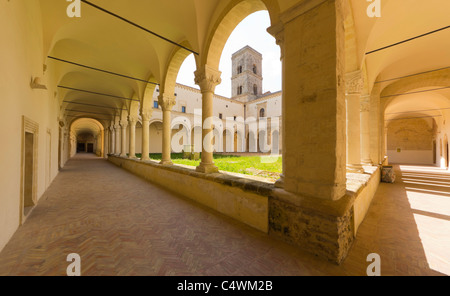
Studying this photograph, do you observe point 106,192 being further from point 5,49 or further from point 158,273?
point 158,273

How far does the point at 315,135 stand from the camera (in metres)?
2.47

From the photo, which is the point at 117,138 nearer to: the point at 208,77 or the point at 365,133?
the point at 208,77

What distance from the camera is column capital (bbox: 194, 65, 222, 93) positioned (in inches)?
196

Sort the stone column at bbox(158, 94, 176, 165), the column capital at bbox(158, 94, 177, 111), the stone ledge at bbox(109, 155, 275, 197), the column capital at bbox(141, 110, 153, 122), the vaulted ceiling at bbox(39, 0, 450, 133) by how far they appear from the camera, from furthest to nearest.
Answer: the column capital at bbox(141, 110, 153, 122)
the column capital at bbox(158, 94, 177, 111)
the stone column at bbox(158, 94, 176, 165)
the vaulted ceiling at bbox(39, 0, 450, 133)
the stone ledge at bbox(109, 155, 275, 197)

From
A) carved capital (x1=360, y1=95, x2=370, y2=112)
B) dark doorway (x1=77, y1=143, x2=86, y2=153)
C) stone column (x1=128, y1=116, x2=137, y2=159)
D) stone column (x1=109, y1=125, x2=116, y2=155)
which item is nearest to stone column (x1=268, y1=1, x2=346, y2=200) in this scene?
carved capital (x1=360, y1=95, x2=370, y2=112)

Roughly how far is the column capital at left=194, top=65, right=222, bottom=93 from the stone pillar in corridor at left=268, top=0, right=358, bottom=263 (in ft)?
8.31

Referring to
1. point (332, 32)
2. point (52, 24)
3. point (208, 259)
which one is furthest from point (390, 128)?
point (52, 24)

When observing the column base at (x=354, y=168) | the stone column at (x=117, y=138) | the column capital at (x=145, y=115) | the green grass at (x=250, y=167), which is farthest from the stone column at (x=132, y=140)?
the column base at (x=354, y=168)

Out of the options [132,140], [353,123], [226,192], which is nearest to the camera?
[226,192]

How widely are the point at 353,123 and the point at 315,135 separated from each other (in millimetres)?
3578

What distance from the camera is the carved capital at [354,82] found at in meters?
4.90

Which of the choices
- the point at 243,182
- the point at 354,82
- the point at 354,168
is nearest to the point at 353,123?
the point at 354,82

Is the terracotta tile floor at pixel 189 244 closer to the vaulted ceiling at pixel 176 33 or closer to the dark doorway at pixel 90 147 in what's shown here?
the vaulted ceiling at pixel 176 33

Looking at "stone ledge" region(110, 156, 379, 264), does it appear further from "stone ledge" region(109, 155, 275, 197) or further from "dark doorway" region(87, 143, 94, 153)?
"dark doorway" region(87, 143, 94, 153)
